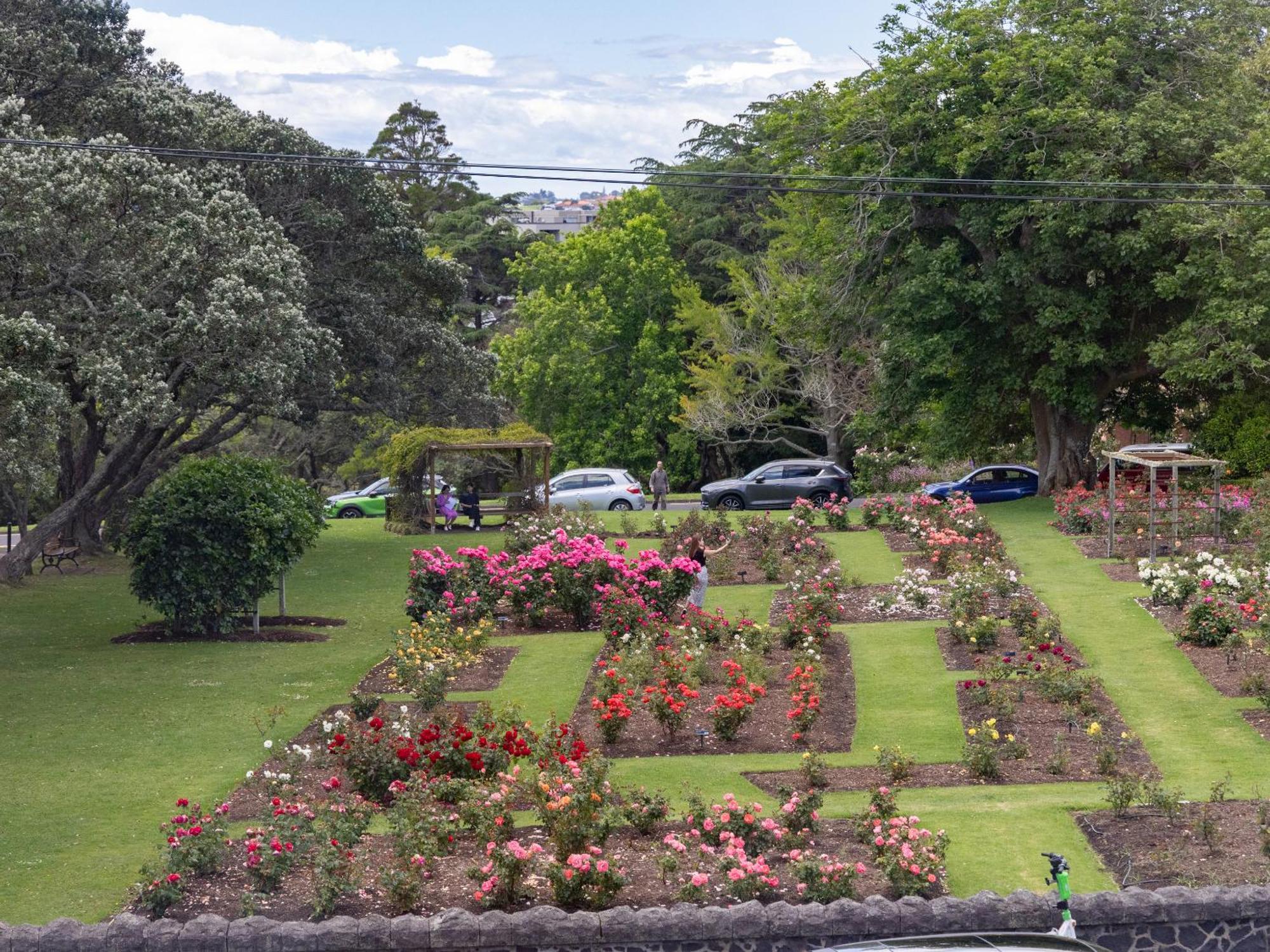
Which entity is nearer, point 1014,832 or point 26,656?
point 1014,832

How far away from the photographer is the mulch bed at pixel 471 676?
18094mm

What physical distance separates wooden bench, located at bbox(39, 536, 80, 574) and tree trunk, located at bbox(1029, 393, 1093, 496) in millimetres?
22447

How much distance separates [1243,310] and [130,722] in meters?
22.8

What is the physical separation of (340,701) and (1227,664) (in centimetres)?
1090

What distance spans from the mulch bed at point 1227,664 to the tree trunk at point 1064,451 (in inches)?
619

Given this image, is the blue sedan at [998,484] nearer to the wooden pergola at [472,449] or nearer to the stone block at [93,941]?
the wooden pergola at [472,449]

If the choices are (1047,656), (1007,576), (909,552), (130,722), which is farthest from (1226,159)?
(130,722)

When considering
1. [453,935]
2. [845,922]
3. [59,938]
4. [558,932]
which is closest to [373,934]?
[453,935]

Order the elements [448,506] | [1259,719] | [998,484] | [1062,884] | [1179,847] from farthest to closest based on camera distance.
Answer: [998,484] → [448,506] → [1259,719] → [1179,847] → [1062,884]

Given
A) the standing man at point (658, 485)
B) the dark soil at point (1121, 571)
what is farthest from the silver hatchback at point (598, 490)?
the dark soil at point (1121, 571)

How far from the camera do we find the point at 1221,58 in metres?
31.2

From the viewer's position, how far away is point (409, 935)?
9336 millimetres

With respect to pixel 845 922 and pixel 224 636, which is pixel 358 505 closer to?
pixel 224 636

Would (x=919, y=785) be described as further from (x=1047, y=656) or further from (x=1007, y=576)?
(x=1007, y=576)
